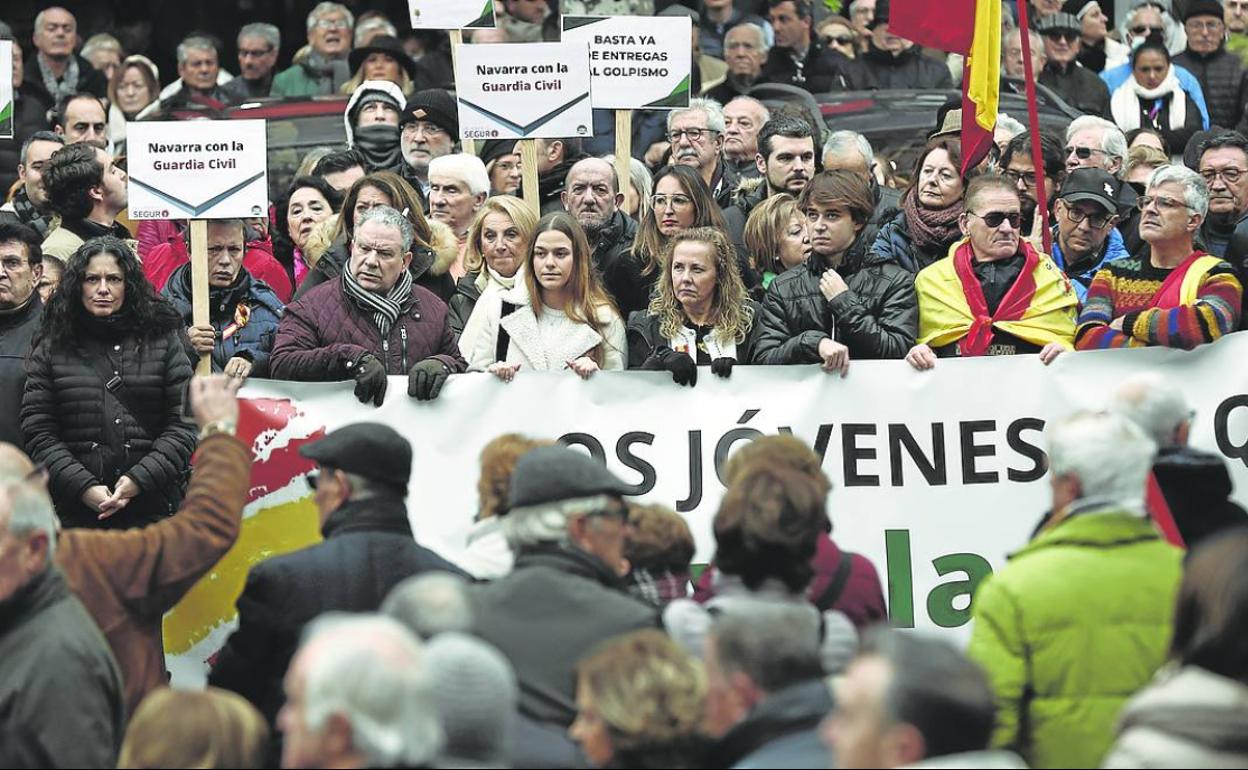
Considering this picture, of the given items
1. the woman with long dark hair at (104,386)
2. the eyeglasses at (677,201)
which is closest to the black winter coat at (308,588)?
the woman with long dark hair at (104,386)

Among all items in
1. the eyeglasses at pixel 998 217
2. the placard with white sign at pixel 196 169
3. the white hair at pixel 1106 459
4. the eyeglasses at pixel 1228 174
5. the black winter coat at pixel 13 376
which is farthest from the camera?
the eyeglasses at pixel 1228 174

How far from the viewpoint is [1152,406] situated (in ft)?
23.7

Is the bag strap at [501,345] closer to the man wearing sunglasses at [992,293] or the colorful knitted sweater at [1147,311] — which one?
the man wearing sunglasses at [992,293]

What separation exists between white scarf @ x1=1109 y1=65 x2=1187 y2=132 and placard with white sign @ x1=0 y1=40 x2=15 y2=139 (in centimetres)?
716

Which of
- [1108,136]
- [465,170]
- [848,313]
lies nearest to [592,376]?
[848,313]

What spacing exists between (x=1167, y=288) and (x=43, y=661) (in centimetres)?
507

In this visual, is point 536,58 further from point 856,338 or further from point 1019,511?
point 1019,511

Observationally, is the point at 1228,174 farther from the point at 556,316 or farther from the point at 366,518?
the point at 366,518

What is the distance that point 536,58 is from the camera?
11.5m

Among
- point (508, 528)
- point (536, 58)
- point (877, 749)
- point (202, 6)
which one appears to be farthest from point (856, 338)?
point (202, 6)

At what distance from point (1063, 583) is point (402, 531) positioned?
1952mm

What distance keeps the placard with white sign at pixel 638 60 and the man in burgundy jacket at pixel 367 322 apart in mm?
2166

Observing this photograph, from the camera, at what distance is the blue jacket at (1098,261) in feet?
34.4

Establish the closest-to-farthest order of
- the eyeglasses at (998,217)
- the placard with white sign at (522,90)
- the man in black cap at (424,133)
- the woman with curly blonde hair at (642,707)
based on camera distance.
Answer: the woman with curly blonde hair at (642,707), the eyeglasses at (998,217), the placard with white sign at (522,90), the man in black cap at (424,133)
